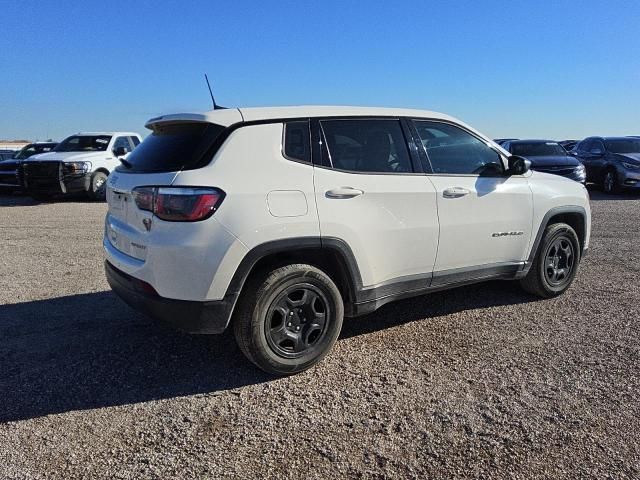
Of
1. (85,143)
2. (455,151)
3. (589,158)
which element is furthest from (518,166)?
(589,158)

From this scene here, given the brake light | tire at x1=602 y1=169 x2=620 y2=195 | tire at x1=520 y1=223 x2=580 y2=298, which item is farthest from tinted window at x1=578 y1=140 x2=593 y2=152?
the brake light

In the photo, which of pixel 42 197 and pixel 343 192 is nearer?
pixel 343 192

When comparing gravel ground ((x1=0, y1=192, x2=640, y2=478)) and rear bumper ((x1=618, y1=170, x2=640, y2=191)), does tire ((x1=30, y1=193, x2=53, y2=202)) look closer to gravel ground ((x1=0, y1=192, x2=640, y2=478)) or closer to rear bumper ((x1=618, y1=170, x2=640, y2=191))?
gravel ground ((x1=0, y1=192, x2=640, y2=478))

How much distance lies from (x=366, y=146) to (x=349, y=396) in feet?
5.97

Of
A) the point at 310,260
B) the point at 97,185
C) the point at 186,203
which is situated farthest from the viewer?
the point at 97,185

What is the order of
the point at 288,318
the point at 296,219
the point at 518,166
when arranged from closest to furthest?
the point at 296,219 < the point at 288,318 < the point at 518,166

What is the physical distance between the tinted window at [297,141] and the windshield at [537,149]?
42.8 feet

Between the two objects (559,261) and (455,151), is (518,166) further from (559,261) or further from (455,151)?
(559,261)

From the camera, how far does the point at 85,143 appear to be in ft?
47.9

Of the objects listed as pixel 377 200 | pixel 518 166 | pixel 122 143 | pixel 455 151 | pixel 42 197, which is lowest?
pixel 42 197

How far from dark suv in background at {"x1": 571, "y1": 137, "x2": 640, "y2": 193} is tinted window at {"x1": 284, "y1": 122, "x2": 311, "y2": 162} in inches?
589

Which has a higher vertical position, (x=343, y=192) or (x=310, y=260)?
(x=343, y=192)

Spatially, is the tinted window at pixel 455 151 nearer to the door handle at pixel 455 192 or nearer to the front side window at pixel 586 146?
the door handle at pixel 455 192

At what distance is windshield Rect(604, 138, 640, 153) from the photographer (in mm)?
16156
